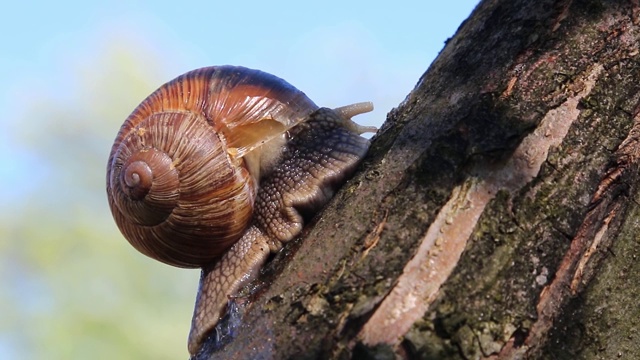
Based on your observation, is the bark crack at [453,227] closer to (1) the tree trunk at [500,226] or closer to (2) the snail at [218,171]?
(1) the tree trunk at [500,226]

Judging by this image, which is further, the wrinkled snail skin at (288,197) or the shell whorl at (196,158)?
the shell whorl at (196,158)

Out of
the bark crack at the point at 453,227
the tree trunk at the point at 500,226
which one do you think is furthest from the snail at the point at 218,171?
the bark crack at the point at 453,227

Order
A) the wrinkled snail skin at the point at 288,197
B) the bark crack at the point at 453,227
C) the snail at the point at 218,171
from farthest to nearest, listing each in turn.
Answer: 1. the snail at the point at 218,171
2. the wrinkled snail skin at the point at 288,197
3. the bark crack at the point at 453,227

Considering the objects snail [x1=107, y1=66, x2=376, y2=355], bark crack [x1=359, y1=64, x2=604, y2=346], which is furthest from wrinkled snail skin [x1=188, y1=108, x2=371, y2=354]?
bark crack [x1=359, y1=64, x2=604, y2=346]

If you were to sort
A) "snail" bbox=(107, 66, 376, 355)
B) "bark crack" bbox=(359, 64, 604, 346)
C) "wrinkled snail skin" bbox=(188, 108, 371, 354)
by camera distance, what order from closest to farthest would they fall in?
1. "bark crack" bbox=(359, 64, 604, 346)
2. "wrinkled snail skin" bbox=(188, 108, 371, 354)
3. "snail" bbox=(107, 66, 376, 355)

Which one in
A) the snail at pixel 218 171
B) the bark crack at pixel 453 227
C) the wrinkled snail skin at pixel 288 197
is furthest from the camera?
the snail at pixel 218 171

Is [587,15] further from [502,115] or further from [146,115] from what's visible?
[146,115]

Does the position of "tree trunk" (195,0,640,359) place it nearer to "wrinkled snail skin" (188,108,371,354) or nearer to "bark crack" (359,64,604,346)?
"bark crack" (359,64,604,346)
